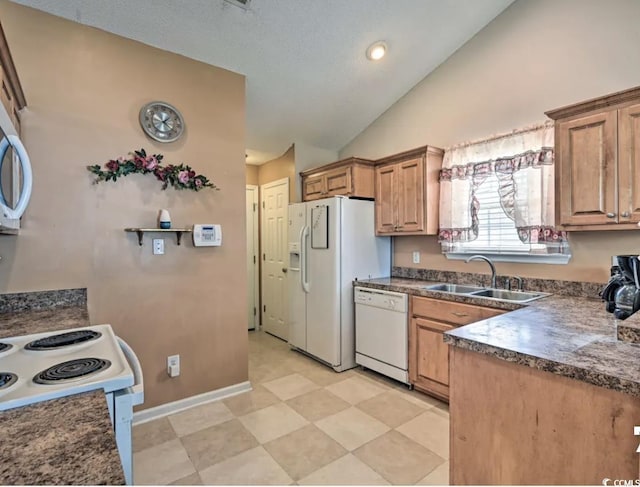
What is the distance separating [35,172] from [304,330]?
2.65 m

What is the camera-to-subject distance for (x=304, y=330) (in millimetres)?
3705

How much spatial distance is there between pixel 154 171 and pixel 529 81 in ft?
9.62

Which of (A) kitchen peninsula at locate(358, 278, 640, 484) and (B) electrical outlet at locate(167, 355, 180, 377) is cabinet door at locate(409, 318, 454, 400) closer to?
(A) kitchen peninsula at locate(358, 278, 640, 484)

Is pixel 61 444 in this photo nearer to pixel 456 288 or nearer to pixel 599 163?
pixel 599 163

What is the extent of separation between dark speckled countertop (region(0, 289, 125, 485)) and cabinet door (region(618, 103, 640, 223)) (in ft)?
8.36

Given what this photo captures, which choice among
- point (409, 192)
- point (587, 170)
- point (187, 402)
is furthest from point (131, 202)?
point (587, 170)

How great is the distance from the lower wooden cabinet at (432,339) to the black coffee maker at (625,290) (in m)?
0.78

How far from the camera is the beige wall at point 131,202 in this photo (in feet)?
6.87

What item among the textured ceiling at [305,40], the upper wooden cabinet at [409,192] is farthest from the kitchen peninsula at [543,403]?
the textured ceiling at [305,40]

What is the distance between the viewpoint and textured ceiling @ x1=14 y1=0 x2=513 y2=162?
2.27 metres

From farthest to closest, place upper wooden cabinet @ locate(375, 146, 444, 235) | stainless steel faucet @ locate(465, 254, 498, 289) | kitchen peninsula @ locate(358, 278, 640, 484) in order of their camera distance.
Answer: upper wooden cabinet @ locate(375, 146, 444, 235), stainless steel faucet @ locate(465, 254, 498, 289), kitchen peninsula @ locate(358, 278, 640, 484)

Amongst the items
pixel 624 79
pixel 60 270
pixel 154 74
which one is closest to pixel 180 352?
pixel 60 270

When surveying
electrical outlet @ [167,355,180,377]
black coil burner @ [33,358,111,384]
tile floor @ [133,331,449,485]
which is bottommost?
tile floor @ [133,331,449,485]

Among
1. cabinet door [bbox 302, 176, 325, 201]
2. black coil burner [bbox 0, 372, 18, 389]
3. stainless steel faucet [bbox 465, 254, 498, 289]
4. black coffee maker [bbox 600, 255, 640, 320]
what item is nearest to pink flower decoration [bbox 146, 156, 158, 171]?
black coil burner [bbox 0, 372, 18, 389]
